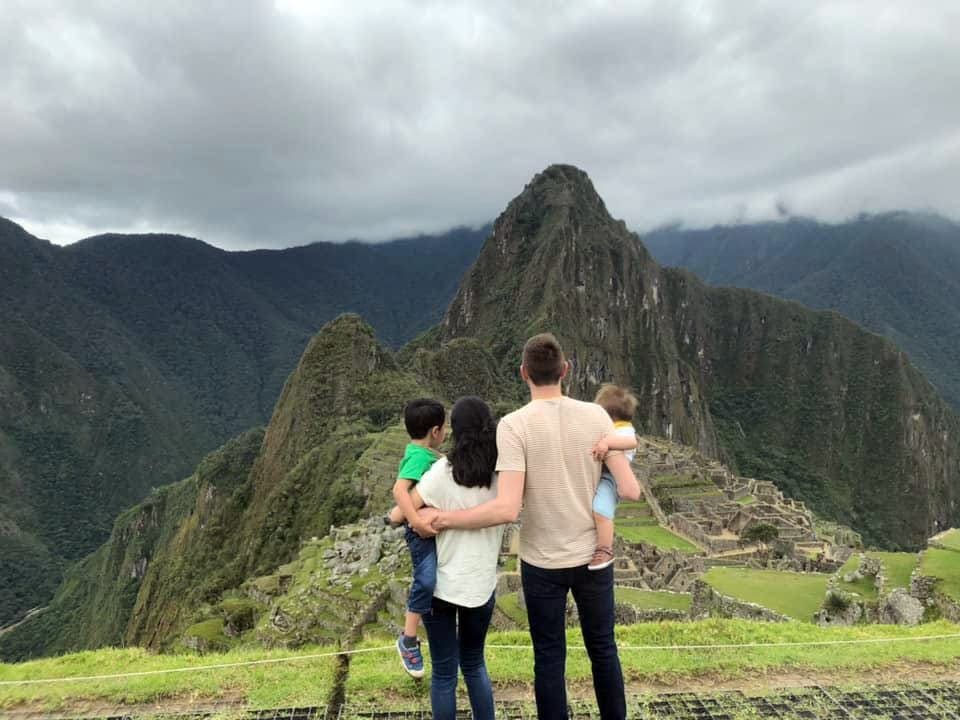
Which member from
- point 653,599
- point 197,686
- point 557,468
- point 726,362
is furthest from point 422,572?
point 726,362

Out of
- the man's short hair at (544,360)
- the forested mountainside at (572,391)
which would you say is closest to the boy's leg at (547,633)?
the man's short hair at (544,360)

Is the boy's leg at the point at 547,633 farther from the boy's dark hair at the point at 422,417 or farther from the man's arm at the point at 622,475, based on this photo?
the boy's dark hair at the point at 422,417

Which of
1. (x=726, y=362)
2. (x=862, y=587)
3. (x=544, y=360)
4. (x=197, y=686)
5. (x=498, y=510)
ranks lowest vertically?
(x=862, y=587)

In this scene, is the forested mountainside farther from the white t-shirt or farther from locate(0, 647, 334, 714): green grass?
the white t-shirt

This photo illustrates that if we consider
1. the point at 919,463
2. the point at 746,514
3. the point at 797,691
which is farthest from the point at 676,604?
the point at 919,463

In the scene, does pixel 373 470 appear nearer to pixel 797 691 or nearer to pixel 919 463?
pixel 797 691

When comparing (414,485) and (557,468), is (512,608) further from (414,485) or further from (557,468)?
(557,468)
